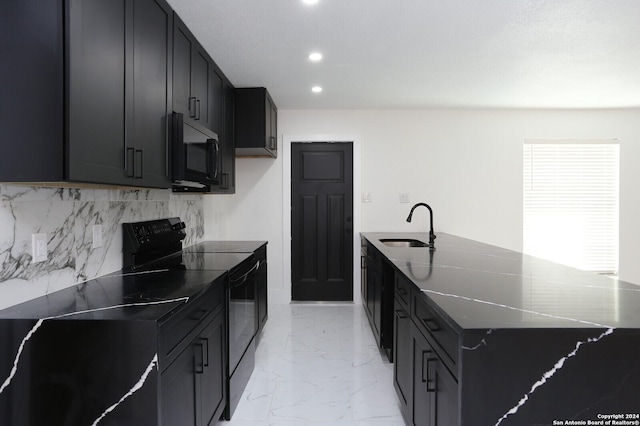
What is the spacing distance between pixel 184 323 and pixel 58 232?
0.74 meters

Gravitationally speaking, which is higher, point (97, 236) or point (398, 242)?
point (97, 236)

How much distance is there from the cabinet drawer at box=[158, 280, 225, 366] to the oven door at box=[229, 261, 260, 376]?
0.31 meters

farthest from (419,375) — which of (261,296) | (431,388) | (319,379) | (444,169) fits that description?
(444,169)

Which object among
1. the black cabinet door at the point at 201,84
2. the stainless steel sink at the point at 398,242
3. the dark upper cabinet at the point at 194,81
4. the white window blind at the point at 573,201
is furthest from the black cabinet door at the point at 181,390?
the white window blind at the point at 573,201

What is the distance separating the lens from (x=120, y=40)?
5.28 feet

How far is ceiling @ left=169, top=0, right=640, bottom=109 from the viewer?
87.7 inches

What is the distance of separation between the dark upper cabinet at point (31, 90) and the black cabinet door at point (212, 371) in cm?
92

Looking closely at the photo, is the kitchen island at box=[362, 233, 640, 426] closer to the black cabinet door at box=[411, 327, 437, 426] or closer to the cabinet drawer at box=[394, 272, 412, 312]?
the black cabinet door at box=[411, 327, 437, 426]

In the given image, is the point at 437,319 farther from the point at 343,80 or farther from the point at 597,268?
the point at 597,268

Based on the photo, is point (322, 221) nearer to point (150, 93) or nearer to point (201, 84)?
point (201, 84)

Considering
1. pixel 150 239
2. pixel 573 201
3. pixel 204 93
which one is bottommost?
pixel 150 239

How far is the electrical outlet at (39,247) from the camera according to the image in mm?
1574

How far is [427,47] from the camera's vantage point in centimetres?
276

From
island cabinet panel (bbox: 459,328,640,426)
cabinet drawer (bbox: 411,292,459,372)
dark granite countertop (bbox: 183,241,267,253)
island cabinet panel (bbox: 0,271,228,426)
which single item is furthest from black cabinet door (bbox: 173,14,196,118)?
island cabinet panel (bbox: 459,328,640,426)
